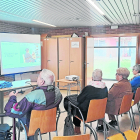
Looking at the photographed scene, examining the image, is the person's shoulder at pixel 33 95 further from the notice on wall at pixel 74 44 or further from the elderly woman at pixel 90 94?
the notice on wall at pixel 74 44

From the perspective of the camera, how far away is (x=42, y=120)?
7.21 ft

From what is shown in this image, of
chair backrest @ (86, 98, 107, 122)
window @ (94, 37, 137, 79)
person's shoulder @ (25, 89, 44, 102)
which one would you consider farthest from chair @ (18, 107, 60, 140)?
window @ (94, 37, 137, 79)

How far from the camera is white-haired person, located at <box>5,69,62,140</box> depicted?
2.16 meters

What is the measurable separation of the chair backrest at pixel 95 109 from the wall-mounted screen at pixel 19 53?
3.28 metres

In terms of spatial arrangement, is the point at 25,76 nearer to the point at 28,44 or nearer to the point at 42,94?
the point at 28,44

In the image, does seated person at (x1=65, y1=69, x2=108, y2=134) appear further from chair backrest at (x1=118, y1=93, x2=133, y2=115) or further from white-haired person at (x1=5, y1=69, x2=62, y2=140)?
white-haired person at (x1=5, y1=69, x2=62, y2=140)

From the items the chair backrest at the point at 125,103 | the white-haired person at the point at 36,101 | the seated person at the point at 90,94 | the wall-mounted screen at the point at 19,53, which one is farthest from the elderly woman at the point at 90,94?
the wall-mounted screen at the point at 19,53

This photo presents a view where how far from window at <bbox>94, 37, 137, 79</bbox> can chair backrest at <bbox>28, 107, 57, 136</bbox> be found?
8.62m

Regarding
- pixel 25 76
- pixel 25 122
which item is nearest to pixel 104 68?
pixel 25 76

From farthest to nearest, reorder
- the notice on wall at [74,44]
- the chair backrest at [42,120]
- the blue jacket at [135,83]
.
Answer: the notice on wall at [74,44], the blue jacket at [135,83], the chair backrest at [42,120]

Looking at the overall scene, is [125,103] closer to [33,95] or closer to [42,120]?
[42,120]

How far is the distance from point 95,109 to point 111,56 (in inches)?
359

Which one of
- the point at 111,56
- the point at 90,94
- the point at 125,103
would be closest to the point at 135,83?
the point at 125,103

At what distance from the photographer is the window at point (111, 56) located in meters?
10.6
